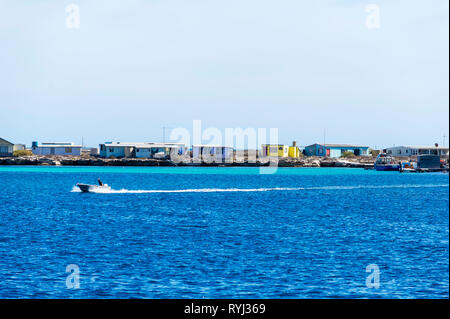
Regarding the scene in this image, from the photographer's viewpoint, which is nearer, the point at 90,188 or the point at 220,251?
the point at 220,251

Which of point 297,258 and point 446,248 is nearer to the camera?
point 297,258

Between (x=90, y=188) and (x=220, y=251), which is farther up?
(x=90, y=188)

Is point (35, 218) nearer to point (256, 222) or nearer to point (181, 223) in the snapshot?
point (181, 223)

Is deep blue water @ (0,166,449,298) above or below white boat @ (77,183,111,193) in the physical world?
below

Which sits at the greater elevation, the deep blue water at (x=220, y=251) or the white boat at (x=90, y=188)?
the white boat at (x=90, y=188)

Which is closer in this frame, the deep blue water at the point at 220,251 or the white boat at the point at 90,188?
the deep blue water at the point at 220,251

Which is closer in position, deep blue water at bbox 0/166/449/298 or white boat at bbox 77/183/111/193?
deep blue water at bbox 0/166/449/298
